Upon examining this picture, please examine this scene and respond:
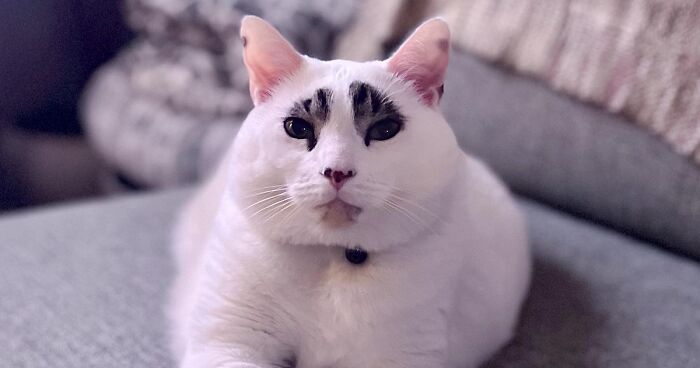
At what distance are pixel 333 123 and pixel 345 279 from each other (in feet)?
0.51

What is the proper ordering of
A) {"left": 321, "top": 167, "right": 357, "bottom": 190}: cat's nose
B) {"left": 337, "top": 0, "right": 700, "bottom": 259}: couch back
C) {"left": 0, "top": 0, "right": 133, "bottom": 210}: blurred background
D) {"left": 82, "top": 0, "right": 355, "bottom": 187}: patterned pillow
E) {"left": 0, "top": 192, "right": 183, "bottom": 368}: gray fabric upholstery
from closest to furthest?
{"left": 321, "top": 167, "right": 357, "bottom": 190}: cat's nose < {"left": 0, "top": 192, "right": 183, "bottom": 368}: gray fabric upholstery < {"left": 337, "top": 0, "right": 700, "bottom": 259}: couch back < {"left": 82, "top": 0, "right": 355, "bottom": 187}: patterned pillow < {"left": 0, "top": 0, "right": 133, "bottom": 210}: blurred background

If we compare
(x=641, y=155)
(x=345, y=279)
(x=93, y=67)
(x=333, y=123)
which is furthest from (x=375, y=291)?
(x=93, y=67)

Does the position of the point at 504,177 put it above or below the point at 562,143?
below

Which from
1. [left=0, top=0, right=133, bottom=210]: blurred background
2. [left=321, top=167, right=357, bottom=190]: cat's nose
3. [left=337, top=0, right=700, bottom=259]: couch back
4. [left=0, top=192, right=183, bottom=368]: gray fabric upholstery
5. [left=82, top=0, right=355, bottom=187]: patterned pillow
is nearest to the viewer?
[left=321, top=167, right=357, bottom=190]: cat's nose

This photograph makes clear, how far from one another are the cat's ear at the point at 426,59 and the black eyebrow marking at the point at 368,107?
0.05m

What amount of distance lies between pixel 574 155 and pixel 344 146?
639 millimetres

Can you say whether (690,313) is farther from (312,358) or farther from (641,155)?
(312,358)

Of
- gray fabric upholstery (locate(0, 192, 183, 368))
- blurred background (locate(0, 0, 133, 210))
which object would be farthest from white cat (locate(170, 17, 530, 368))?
blurred background (locate(0, 0, 133, 210))

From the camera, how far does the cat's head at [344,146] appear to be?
0.62 metres

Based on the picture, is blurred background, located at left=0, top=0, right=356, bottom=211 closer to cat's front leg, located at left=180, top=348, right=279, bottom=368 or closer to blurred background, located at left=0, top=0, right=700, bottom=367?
blurred background, located at left=0, top=0, right=700, bottom=367

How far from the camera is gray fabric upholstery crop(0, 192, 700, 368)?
0.82m

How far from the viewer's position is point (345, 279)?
2.24ft

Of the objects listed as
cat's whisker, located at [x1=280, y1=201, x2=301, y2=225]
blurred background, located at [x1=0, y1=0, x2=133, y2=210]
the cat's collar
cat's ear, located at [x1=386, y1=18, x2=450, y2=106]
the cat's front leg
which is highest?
cat's ear, located at [x1=386, y1=18, x2=450, y2=106]

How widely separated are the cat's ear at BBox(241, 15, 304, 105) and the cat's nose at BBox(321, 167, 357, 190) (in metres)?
0.14
